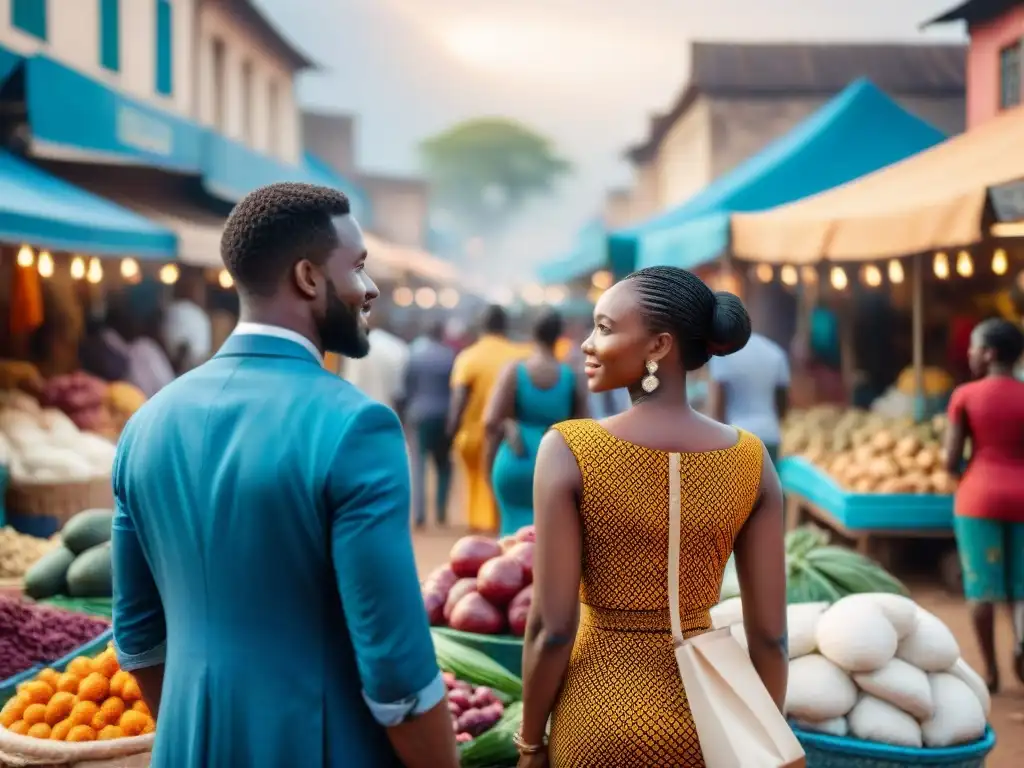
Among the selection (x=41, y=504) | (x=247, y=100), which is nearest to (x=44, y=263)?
(x=41, y=504)

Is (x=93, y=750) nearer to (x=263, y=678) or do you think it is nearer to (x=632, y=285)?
(x=263, y=678)

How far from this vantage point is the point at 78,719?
3.32 metres

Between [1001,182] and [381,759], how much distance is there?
6.25m

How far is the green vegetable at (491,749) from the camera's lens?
3.31 m

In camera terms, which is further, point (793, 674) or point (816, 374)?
point (816, 374)

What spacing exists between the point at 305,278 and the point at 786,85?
22.4 m

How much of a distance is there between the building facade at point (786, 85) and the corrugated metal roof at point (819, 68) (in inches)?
0.8

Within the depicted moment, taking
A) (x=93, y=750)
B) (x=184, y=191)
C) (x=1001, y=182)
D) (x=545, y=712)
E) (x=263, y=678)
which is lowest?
(x=93, y=750)

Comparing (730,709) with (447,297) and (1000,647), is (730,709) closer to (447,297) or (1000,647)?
(1000,647)

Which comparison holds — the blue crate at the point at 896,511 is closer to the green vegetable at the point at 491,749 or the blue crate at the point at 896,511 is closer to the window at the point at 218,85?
the green vegetable at the point at 491,749

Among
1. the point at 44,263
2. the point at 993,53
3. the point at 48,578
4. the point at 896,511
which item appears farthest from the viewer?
the point at 993,53

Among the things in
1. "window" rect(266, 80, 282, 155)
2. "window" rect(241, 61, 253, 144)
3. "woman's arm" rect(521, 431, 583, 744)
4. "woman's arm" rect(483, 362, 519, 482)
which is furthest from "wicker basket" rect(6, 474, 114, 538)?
"window" rect(266, 80, 282, 155)

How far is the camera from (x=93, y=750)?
313 cm

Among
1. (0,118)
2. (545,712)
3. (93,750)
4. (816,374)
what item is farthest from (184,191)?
(545,712)
